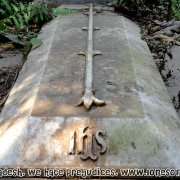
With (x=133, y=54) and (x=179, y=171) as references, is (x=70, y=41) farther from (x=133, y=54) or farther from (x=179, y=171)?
(x=179, y=171)

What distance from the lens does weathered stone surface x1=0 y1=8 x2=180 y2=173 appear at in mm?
2879

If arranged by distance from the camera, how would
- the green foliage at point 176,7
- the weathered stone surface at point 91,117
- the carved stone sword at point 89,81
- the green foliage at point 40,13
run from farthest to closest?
the green foliage at point 176,7 → the green foliage at point 40,13 → the carved stone sword at point 89,81 → the weathered stone surface at point 91,117

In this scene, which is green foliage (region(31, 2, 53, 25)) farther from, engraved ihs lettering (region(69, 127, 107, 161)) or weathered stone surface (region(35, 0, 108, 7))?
engraved ihs lettering (region(69, 127, 107, 161))

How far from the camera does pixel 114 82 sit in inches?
145

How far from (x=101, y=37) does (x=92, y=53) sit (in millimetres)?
773

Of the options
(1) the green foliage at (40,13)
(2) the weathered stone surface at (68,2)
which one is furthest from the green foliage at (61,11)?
(2) the weathered stone surface at (68,2)

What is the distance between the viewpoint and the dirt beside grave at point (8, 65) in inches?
187

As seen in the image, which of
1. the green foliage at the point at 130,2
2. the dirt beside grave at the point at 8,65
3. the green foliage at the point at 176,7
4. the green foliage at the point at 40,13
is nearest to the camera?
the dirt beside grave at the point at 8,65

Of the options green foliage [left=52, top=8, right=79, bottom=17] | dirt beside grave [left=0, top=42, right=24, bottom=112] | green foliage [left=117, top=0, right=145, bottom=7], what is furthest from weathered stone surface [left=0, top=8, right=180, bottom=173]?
green foliage [left=117, top=0, right=145, bottom=7]

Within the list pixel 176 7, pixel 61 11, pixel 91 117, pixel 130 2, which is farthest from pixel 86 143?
pixel 176 7

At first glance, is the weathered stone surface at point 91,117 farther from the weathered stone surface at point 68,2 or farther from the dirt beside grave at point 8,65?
the weathered stone surface at point 68,2

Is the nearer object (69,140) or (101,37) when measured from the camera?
(69,140)

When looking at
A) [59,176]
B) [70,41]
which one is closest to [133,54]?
[70,41]

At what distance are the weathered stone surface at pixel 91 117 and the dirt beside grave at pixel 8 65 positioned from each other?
514 millimetres
